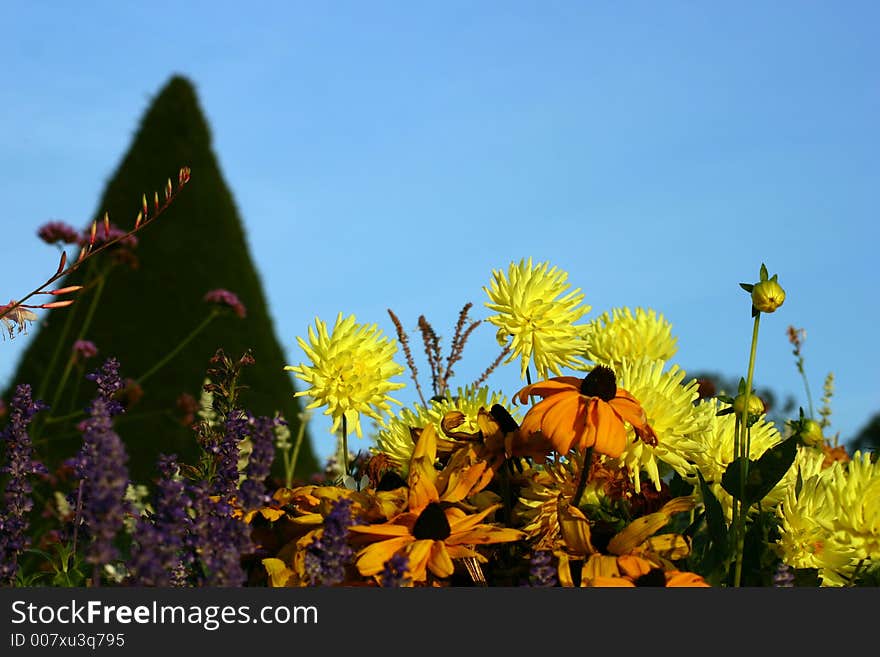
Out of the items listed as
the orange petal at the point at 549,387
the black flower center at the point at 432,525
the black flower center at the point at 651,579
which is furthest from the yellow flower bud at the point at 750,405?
the black flower center at the point at 432,525

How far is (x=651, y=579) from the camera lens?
1640 mm

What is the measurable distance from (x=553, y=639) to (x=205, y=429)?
879 millimetres

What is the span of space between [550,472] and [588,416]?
24cm

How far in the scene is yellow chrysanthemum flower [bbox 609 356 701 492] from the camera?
1885mm

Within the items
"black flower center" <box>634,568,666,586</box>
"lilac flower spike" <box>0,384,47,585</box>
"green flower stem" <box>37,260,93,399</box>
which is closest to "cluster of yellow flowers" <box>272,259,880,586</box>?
"black flower center" <box>634,568,666,586</box>

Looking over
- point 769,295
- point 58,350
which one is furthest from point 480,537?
point 58,350

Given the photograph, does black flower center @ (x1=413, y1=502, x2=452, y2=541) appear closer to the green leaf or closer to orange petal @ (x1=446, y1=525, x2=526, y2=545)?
orange petal @ (x1=446, y1=525, x2=526, y2=545)

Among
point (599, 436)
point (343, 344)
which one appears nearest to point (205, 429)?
point (343, 344)

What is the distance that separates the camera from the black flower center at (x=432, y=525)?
1.66 metres

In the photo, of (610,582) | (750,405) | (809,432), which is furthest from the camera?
(809,432)

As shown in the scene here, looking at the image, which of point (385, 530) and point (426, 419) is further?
point (426, 419)

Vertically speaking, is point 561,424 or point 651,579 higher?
point 561,424

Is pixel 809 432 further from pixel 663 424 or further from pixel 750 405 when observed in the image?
pixel 663 424

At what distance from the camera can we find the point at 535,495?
6.05 ft
